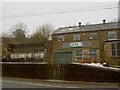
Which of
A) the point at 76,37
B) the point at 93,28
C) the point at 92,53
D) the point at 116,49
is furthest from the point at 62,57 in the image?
the point at 116,49

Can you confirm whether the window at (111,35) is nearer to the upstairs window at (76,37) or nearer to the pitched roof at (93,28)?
the pitched roof at (93,28)

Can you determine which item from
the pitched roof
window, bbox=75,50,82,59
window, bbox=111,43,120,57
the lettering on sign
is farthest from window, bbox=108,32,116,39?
window, bbox=111,43,120,57

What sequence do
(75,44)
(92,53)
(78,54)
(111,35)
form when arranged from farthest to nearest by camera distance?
(75,44), (78,54), (92,53), (111,35)

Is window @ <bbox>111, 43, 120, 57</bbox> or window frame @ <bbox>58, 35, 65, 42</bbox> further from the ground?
window frame @ <bbox>58, 35, 65, 42</bbox>

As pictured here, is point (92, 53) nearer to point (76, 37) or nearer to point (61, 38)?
point (76, 37)

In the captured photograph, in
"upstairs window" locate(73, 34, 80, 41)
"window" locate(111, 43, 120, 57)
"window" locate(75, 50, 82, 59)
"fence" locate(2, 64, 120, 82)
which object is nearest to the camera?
"fence" locate(2, 64, 120, 82)

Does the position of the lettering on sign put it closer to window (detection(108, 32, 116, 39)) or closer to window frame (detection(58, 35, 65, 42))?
window frame (detection(58, 35, 65, 42))

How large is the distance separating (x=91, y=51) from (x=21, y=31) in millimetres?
38009

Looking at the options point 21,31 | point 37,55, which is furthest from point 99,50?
point 21,31

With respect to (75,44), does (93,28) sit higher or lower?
higher

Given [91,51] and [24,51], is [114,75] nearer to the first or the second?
[91,51]

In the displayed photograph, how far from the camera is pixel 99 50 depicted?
44.6m

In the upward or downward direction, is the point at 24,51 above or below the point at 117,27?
below

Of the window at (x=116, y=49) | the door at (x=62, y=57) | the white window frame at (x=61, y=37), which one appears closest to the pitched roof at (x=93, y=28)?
the white window frame at (x=61, y=37)
